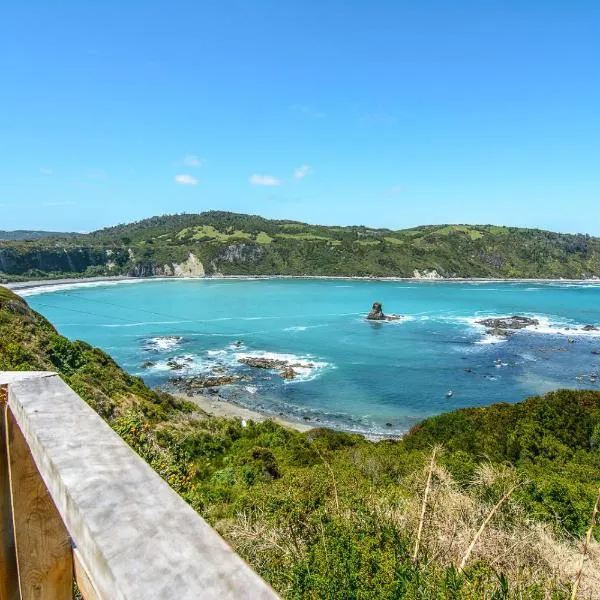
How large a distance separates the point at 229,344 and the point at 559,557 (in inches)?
2087

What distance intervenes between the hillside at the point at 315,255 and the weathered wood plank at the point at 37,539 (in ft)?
483

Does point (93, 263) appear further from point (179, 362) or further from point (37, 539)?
point (37, 539)

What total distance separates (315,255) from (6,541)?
A: 6309 inches

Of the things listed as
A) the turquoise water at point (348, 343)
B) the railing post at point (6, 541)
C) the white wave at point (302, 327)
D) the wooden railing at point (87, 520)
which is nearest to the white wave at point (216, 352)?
the turquoise water at point (348, 343)

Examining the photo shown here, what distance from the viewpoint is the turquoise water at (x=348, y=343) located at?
4009 centimetres

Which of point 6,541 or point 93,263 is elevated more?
point 93,263

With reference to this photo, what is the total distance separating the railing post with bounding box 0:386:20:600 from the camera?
1.50m

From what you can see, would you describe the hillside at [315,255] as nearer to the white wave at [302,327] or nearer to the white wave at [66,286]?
the white wave at [66,286]

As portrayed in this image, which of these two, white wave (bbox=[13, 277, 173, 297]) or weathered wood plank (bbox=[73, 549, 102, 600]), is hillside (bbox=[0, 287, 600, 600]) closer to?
weathered wood plank (bbox=[73, 549, 102, 600])

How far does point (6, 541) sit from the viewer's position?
154 cm

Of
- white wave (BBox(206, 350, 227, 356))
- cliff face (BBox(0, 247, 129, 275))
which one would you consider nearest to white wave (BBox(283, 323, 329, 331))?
white wave (BBox(206, 350, 227, 356))

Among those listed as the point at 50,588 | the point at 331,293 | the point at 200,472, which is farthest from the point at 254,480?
the point at 331,293

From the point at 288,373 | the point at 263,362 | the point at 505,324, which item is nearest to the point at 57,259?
the point at 263,362

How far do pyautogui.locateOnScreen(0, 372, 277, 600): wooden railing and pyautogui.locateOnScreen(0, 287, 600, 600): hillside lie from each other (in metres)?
5.30
